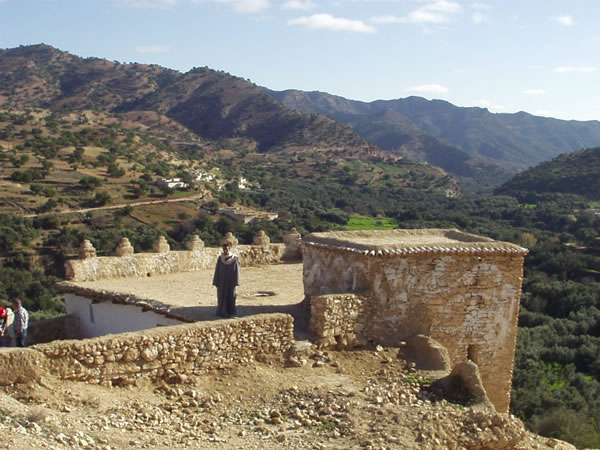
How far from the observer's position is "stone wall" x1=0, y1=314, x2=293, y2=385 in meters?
6.53

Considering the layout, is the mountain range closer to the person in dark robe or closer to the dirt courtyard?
the dirt courtyard

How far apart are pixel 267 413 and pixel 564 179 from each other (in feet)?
276

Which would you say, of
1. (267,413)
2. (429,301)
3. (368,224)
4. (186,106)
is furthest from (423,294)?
(186,106)

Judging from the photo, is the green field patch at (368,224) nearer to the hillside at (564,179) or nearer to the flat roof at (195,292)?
the hillside at (564,179)

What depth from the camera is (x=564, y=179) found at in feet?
271

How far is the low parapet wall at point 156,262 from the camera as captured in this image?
43.2ft

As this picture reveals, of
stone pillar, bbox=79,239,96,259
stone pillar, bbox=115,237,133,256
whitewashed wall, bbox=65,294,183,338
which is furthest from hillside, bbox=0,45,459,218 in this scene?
whitewashed wall, bbox=65,294,183,338

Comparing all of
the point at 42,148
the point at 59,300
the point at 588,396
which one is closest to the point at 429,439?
the point at 588,396

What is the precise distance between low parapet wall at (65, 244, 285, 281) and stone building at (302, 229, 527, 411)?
16.6ft

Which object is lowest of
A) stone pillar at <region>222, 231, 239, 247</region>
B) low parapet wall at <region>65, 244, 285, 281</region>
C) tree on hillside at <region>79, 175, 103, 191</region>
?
low parapet wall at <region>65, 244, 285, 281</region>

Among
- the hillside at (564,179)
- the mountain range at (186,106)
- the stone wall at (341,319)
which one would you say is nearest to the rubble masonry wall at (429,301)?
the stone wall at (341,319)

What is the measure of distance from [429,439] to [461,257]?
3617 millimetres

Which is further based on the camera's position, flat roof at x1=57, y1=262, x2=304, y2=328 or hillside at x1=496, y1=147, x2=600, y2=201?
hillside at x1=496, y1=147, x2=600, y2=201

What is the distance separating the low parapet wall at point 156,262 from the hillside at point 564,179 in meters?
68.9
